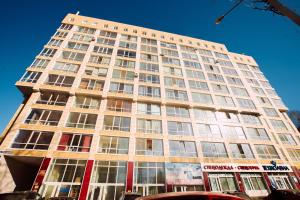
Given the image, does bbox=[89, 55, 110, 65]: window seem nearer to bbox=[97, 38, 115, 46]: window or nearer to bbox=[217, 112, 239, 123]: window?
bbox=[97, 38, 115, 46]: window

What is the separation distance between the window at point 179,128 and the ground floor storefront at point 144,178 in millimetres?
4482

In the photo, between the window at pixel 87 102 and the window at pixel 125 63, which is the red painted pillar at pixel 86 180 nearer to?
the window at pixel 87 102

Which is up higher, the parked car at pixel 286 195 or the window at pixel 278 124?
the window at pixel 278 124

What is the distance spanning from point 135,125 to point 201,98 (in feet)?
42.4

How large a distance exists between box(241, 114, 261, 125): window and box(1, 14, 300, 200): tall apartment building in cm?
25

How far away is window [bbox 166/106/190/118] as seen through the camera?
24.8m

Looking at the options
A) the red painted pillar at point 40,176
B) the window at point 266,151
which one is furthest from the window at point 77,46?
the window at point 266,151

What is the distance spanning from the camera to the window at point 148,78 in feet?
90.4

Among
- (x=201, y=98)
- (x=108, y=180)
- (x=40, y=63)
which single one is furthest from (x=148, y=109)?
(x=40, y=63)

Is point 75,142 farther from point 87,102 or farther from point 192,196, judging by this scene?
point 192,196

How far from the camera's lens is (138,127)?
2212 centimetres

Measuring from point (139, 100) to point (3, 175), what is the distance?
17.1 m

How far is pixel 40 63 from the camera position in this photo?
2436 cm

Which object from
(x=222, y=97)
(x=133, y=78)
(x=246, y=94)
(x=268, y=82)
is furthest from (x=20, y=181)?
(x=268, y=82)
